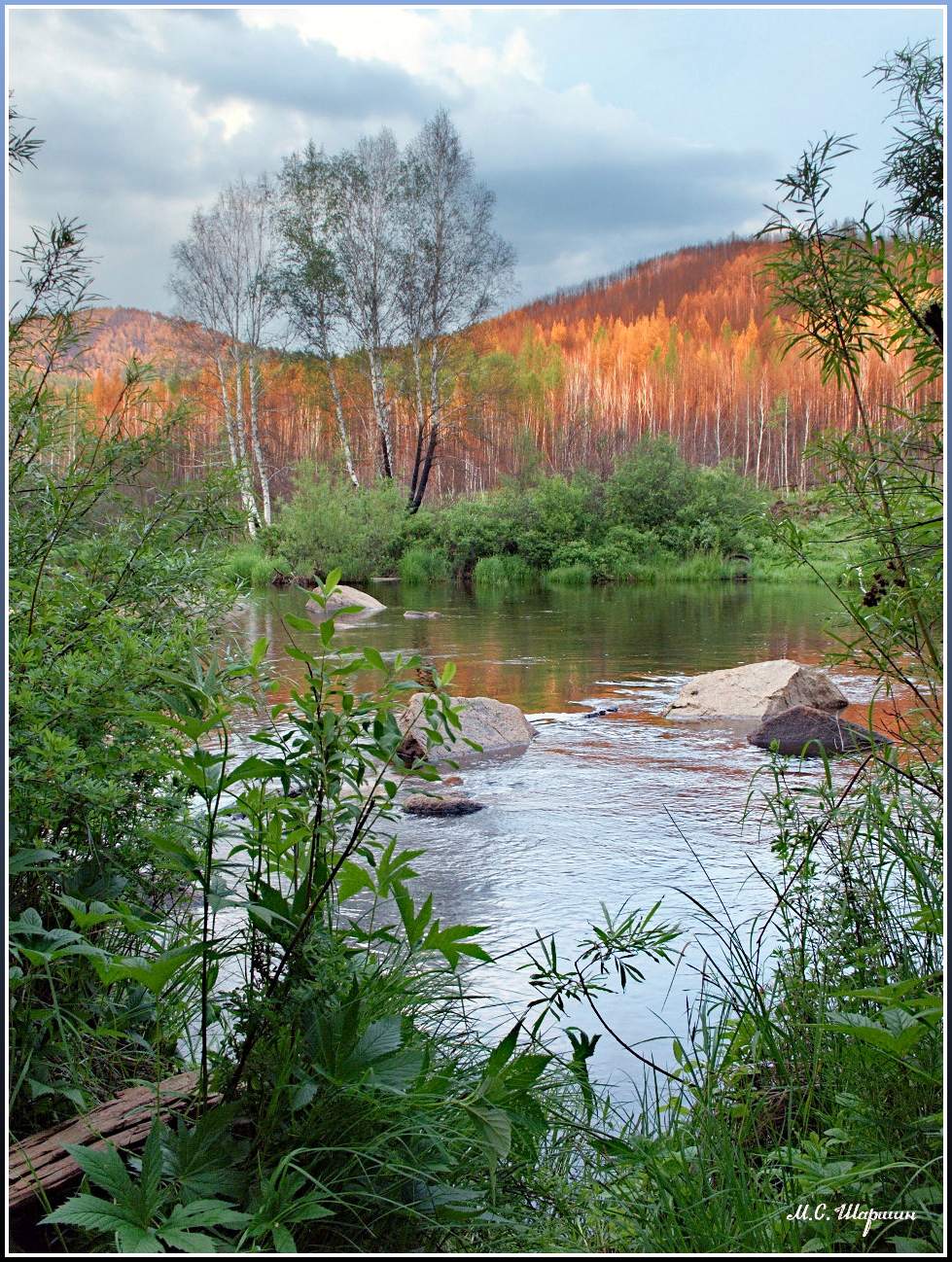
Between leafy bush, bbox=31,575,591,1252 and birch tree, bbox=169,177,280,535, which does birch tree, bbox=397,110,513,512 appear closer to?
birch tree, bbox=169,177,280,535

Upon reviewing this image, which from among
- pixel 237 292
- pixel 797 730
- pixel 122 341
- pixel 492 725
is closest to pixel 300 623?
pixel 122 341

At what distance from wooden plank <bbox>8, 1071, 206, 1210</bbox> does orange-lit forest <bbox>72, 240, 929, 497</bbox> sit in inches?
51.6

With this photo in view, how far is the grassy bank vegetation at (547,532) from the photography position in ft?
10.8

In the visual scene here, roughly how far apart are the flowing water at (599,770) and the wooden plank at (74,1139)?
82 centimetres

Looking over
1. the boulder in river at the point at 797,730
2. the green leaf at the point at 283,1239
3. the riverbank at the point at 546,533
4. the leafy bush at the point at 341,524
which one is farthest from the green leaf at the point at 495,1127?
the boulder in river at the point at 797,730

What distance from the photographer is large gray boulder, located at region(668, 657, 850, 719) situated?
177 inches

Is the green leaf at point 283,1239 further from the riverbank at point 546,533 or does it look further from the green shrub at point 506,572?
the green shrub at point 506,572

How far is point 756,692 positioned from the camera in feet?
15.2

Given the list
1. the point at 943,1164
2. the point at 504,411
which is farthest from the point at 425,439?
the point at 943,1164

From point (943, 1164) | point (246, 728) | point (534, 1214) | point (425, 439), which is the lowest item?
point (534, 1214)

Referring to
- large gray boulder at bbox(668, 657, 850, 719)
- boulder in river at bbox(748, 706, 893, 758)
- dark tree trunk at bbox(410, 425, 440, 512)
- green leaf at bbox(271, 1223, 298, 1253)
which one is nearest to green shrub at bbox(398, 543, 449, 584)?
dark tree trunk at bbox(410, 425, 440, 512)

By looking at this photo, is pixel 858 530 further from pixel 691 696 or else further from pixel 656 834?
pixel 691 696

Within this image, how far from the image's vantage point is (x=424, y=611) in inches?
177

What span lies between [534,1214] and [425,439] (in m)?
2.61
